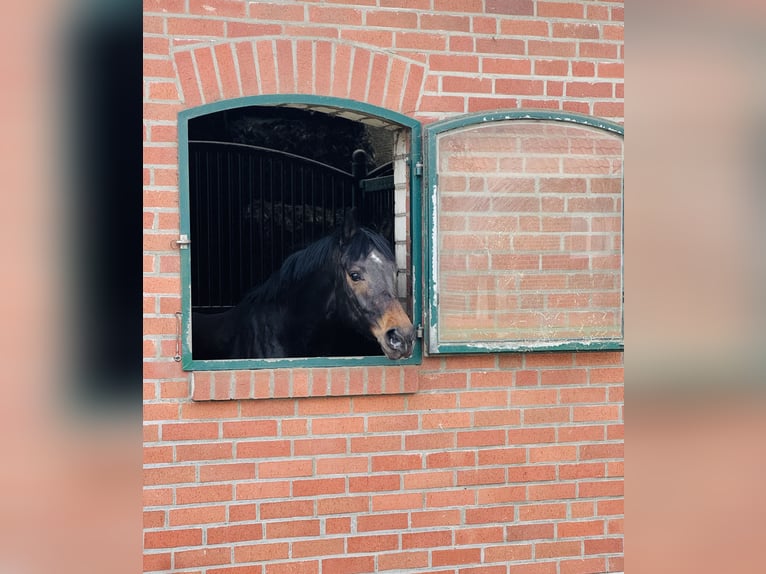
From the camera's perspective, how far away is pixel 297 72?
12.1ft

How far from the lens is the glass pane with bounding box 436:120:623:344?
3.84 metres

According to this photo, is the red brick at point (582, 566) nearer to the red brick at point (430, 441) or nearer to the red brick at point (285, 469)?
the red brick at point (430, 441)

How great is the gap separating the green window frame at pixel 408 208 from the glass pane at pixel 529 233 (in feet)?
0.35

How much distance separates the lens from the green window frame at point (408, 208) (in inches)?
141

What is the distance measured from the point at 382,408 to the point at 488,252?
818mm

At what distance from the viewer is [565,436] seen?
409 centimetres

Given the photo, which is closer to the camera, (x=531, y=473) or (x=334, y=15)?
(x=334, y=15)

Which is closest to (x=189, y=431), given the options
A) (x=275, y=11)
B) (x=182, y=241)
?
(x=182, y=241)

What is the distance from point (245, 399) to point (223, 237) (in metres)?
1.78

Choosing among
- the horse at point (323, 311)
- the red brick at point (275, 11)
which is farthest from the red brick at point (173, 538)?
the red brick at point (275, 11)

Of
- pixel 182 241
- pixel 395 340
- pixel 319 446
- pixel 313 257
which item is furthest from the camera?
pixel 313 257

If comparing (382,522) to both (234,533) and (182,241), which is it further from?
(182,241)
